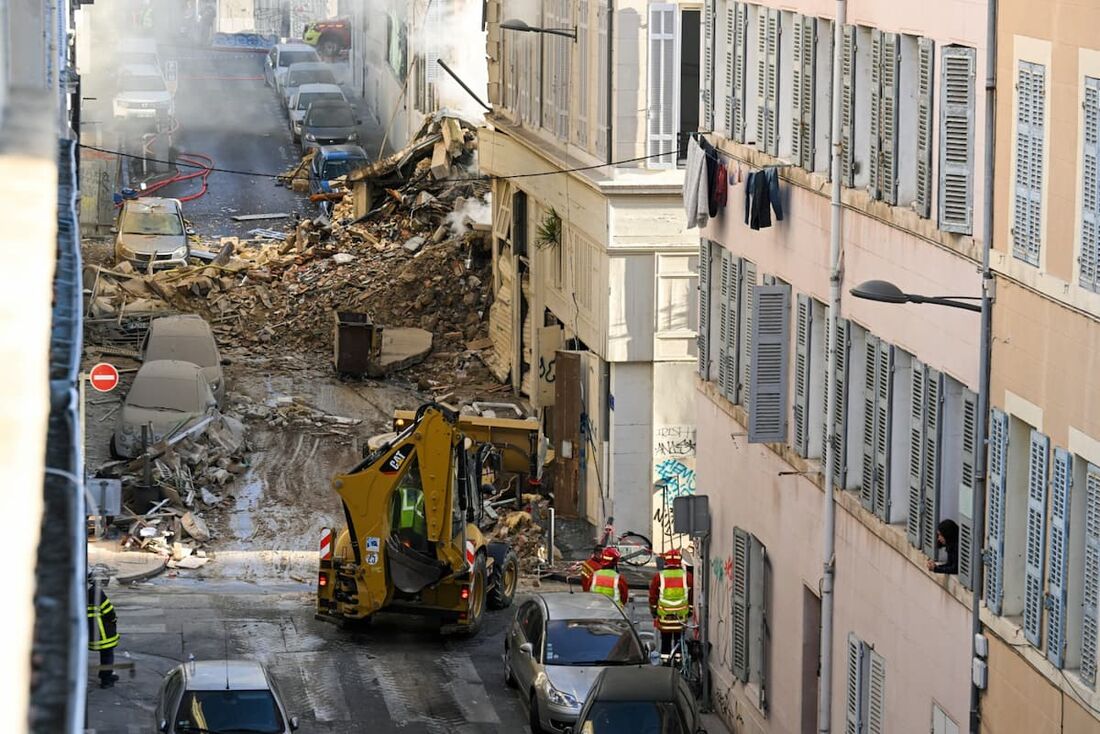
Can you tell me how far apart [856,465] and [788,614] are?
255 centimetres

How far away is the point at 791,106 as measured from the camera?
20.5 meters

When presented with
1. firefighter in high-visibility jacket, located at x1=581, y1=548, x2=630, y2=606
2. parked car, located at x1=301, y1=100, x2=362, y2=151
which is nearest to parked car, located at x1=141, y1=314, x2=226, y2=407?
firefighter in high-visibility jacket, located at x1=581, y1=548, x2=630, y2=606

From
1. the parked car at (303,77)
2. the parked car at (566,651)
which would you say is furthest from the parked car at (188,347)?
the parked car at (303,77)

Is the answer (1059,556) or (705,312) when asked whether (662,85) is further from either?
(1059,556)

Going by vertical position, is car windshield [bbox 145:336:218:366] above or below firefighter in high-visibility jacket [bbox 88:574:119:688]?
above

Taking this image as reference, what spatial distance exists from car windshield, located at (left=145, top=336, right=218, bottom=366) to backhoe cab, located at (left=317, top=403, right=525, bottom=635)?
42.3 ft

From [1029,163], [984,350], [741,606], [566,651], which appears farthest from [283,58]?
[1029,163]

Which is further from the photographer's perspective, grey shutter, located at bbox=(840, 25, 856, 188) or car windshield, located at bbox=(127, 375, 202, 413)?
car windshield, located at bbox=(127, 375, 202, 413)

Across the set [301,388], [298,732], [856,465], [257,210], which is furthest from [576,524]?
[257,210]

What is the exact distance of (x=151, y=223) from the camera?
1898 inches

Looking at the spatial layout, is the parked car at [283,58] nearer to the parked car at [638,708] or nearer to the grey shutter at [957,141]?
the parked car at [638,708]

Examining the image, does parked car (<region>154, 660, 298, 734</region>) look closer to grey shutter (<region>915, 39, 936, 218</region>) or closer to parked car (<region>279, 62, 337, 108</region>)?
grey shutter (<region>915, 39, 936, 218</region>)

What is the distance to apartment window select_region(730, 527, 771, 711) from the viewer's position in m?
21.1

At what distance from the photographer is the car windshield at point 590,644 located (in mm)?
21734
